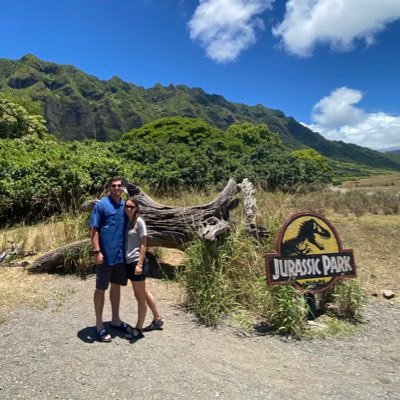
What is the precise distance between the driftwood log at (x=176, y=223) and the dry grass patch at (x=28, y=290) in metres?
0.29

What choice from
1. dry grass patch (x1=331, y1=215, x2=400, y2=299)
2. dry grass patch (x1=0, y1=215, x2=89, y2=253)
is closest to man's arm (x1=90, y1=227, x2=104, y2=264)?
dry grass patch (x1=0, y1=215, x2=89, y2=253)

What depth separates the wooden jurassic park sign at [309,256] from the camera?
16.3 ft

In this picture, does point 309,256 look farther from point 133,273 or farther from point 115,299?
point 115,299

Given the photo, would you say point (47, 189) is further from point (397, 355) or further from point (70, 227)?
point (397, 355)

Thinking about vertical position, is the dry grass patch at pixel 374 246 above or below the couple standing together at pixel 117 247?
below

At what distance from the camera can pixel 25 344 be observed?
407cm

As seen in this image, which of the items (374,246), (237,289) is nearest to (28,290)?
(237,289)

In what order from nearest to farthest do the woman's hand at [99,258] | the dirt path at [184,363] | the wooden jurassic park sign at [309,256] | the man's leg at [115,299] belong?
1. the dirt path at [184,363]
2. the woman's hand at [99,258]
3. the man's leg at [115,299]
4. the wooden jurassic park sign at [309,256]

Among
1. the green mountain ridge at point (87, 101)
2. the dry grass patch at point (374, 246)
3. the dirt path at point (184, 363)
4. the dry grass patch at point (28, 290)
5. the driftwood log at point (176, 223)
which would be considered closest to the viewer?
the dirt path at point (184, 363)

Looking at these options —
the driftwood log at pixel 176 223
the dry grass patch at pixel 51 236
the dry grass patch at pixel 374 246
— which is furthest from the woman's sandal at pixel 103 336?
the dry grass patch at pixel 374 246

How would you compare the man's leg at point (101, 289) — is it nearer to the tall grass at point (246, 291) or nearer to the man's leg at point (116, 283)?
the man's leg at point (116, 283)

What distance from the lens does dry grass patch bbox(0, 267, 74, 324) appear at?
515 centimetres

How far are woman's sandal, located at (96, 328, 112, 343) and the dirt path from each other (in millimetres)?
65

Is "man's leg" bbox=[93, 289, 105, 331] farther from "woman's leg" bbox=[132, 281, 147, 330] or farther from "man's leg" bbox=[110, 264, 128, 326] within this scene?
"woman's leg" bbox=[132, 281, 147, 330]
